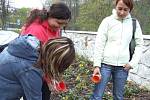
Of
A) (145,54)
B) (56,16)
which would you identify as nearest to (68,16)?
(56,16)

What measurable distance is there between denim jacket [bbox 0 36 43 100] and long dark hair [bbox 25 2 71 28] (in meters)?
0.46

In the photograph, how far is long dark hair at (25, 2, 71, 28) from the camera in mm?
3189

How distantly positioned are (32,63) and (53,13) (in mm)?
665

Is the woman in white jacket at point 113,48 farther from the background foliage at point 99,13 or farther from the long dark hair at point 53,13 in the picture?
the background foliage at point 99,13

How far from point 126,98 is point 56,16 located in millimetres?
3509

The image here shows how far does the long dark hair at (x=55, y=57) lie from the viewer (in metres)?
2.61

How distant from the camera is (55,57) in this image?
2611 mm

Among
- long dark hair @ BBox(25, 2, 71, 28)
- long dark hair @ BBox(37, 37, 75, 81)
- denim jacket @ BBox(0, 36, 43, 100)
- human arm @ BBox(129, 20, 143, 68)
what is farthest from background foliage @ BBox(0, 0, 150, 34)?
long dark hair @ BBox(37, 37, 75, 81)

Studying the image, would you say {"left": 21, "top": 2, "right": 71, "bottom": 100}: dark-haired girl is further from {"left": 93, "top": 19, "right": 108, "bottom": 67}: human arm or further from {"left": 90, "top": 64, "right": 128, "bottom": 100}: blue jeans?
{"left": 90, "top": 64, "right": 128, "bottom": 100}: blue jeans

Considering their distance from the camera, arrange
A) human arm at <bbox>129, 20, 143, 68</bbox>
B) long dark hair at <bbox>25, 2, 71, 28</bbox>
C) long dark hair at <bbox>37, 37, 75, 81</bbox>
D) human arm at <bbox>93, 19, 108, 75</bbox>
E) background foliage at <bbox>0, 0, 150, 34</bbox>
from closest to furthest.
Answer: long dark hair at <bbox>37, 37, 75, 81</bbox>, long dark hair at <bbox>25, 2, 71, 28</bbox>, human arm at <bbox>93, 19, 108, 75</bbox>, human arm at <bbox>129, 20, 143, 68</bbox>, background foliage at <bbox>0, 0, 150, 34</bbox>

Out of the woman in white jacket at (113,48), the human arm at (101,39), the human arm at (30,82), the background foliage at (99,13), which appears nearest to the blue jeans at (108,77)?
the woman in white jacket at (113,48)

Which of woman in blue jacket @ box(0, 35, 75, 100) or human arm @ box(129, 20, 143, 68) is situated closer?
woman in blue jacket @ box(0, 35, 75, 100)

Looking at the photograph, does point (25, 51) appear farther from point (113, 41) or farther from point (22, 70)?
point (113, 41)

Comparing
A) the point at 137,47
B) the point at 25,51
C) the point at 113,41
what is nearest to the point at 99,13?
the point at 137,47
